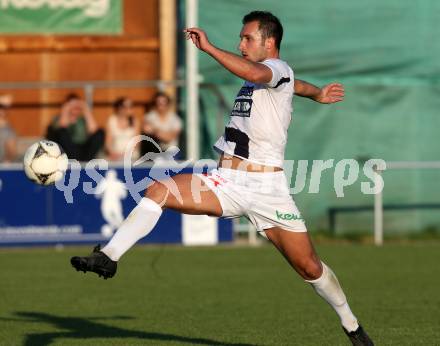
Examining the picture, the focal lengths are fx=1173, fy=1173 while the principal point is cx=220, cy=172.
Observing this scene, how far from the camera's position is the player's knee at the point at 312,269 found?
25.0 ft

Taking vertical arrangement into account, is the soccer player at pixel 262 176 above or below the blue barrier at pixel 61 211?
above

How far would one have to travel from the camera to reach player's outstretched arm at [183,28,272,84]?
6770mm

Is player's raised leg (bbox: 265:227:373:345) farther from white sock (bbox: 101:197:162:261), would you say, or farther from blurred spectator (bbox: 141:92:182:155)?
blurred spectator (bbox: 141:92:182:155)

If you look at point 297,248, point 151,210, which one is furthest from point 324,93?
point 151,210

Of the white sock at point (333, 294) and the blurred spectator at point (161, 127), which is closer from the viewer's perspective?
the white sock at point (333, 294)

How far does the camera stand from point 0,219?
635 inches

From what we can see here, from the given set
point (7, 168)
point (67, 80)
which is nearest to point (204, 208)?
point (7, 168)

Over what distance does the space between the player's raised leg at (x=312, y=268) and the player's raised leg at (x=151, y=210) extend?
1.51 ft

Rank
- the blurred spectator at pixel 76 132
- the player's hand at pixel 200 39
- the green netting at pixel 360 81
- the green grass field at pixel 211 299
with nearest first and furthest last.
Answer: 1. the player's hand at pixel 200 39
2. the green grass field at pixel 211 299
3. the blurred spectator at pixel 76 132
4. the green netting at pixel 360 81

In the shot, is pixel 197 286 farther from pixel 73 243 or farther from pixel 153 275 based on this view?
pixel 73 243

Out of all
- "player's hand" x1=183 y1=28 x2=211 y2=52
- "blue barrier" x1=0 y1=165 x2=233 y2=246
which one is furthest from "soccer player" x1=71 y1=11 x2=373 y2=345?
"blue barrier" x1=0 y1=165 x2=233 y2=246

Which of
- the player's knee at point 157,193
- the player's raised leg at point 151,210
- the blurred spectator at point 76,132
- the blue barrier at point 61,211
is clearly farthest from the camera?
the blurred spectator at point 76,132

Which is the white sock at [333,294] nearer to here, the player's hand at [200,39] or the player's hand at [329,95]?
the player's hand at [329,95]

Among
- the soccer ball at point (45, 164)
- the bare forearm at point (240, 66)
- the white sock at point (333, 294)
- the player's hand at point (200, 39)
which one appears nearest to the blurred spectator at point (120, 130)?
the soccer ball at point (45, 164)
